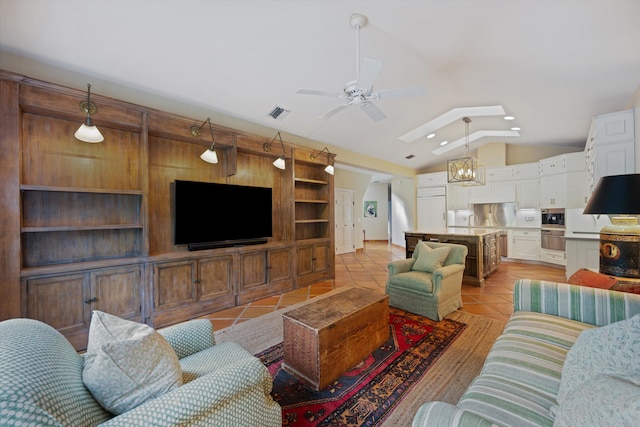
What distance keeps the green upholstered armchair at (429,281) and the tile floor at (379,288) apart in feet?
1.73

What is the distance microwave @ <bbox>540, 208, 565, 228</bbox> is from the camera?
590cm

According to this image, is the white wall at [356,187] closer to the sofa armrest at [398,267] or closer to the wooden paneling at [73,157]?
the sofa armrest at [398,267]

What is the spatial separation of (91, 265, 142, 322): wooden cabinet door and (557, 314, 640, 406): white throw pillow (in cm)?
345

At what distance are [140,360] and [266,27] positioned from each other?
2651 millimetres

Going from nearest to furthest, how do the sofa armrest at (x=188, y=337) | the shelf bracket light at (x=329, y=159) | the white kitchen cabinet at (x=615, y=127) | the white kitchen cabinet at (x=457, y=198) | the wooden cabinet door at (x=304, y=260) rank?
the sofa armrest at (x=188, y=337), the white kitchen cabinet at (x=615, y=127), the wooden cabinet door at (x=304, y=260), the shelf bracket light at (x=329, y=159), the white kitchen cabinet at (x=457, y=198)

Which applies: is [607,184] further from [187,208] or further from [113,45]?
[113,45]

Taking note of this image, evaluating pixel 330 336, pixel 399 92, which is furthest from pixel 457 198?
pixel 330 336

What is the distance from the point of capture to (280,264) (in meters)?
4.22

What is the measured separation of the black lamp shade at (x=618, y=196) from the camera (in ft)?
6.54

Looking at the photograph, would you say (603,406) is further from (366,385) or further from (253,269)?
(253,269)

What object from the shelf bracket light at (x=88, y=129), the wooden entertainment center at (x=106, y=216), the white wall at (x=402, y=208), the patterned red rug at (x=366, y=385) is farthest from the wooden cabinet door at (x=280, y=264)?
the white wall at (x=402, y=208)

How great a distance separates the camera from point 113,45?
2.37 m

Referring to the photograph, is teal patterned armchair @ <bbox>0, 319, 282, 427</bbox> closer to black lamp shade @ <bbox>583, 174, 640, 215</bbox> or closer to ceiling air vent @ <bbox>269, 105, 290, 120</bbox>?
black lamp shade @ <bbox>583, 174, 640, 215</bbox>

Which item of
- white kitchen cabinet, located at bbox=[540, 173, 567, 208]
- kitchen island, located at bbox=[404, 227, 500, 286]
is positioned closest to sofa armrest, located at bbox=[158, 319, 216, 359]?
kitchen island, located at bbox=[404, 227, 500, 286]
